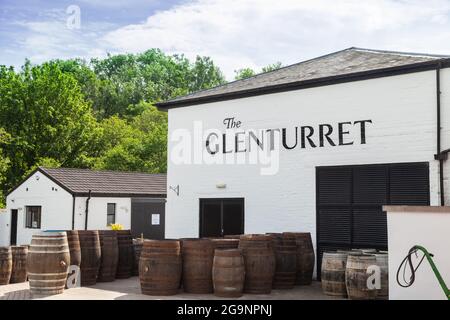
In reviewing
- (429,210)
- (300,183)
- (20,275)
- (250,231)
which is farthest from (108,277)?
(429,210)

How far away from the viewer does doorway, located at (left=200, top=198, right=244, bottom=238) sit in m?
16.0

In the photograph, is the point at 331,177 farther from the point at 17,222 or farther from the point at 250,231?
the point at 17,222

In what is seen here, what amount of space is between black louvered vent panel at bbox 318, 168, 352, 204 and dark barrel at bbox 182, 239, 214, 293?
3.79 meters

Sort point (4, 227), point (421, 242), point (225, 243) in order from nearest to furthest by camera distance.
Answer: point (421, 242)
point (225, 243)
point (4, 227)

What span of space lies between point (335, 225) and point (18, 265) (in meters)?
7.55

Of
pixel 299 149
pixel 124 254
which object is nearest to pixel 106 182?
pixel 124 254

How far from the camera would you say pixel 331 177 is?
14.0 metres

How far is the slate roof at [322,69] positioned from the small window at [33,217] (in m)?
12.0

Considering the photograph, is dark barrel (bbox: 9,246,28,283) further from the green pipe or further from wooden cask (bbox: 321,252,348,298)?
the green pipe

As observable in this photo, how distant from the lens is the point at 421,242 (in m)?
9.12

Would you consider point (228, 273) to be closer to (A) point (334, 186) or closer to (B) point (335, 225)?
(B) point (335, 225)

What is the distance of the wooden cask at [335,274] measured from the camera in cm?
1148

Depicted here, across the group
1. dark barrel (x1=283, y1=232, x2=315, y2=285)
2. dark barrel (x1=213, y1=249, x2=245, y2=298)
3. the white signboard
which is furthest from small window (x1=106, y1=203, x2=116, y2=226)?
dark barrel (x1=213, y1=249, x2=245, y2=298)

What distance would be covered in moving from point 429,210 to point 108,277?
24.9 feet
